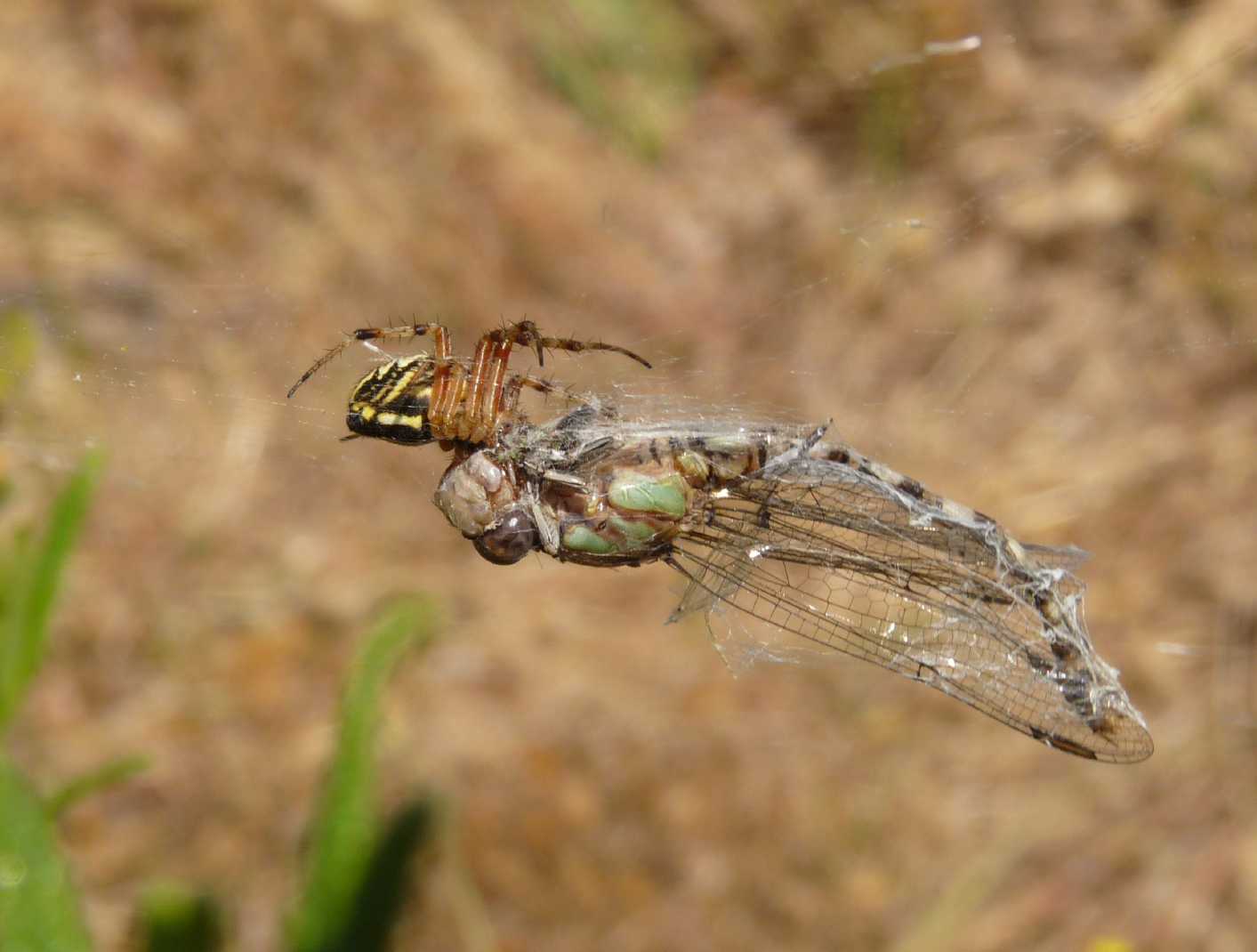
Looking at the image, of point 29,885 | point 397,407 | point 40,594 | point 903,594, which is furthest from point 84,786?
point 903,594

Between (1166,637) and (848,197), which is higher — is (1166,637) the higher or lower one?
the lower one

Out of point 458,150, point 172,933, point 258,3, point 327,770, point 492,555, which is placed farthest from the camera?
point 458,150

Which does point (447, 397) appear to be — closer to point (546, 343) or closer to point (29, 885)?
point (546, 343)

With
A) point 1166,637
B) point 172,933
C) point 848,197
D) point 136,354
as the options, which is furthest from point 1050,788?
point 136,354

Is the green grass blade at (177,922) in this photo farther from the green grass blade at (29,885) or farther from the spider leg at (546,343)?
the spider leg at (546,343)

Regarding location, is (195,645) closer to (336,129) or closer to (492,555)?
(336,129)

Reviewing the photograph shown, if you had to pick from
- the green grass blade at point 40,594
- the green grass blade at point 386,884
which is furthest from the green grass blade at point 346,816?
the green grass blade at point 40,594

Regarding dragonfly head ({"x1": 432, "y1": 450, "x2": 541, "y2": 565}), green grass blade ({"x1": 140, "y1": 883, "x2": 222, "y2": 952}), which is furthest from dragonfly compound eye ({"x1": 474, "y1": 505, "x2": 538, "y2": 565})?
A: green grass blade ({"x1": 140, "y1": 883, "x2": 222, "y2": 952})
